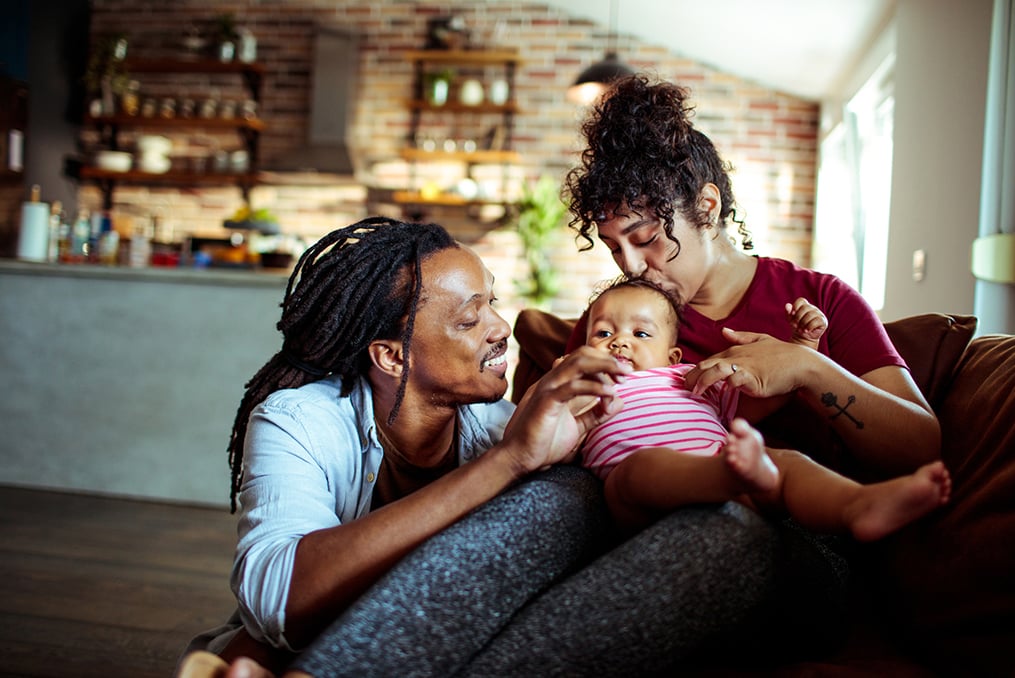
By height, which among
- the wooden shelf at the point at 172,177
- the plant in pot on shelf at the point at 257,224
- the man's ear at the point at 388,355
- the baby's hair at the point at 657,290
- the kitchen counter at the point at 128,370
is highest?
the wooden shelf at the point at 172,177

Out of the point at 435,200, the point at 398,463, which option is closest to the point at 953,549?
the point at 398,463

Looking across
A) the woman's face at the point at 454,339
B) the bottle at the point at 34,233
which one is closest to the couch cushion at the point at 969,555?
the woman's face at the point at 454,339

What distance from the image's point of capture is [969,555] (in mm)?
1088

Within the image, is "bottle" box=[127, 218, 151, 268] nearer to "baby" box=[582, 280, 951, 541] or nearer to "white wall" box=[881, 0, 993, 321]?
"baby" box=[582, 280, 951, 541]

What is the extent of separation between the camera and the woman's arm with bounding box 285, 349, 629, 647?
1.11 metres

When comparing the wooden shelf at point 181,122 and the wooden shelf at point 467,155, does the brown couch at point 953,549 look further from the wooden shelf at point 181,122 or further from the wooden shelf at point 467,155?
the wooden shelf at point 181,122

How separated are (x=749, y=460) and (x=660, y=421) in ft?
1.21

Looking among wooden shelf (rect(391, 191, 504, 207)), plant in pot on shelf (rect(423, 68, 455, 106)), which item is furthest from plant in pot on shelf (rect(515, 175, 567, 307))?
plant in pot on shelf (rect(423, 68, 455, 106))

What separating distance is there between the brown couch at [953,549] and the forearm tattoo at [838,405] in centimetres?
16

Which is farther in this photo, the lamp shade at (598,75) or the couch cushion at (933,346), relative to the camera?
the lamp shade at (598,75)

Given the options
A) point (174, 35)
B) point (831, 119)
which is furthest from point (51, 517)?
Result: point (831, 119)

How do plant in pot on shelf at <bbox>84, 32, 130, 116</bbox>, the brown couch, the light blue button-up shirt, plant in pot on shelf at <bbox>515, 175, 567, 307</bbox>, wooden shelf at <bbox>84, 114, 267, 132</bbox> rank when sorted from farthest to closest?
plant in pot on shelf at <bbox>84, 32, 130, 116</bbox> < wooden shelf at <bbox>84, 114, 267, 132</bbox> < plant in pot on shelf at <bbox>515, 175, 567, 307</bbox> < the light blue button-up shirt < the brown couch

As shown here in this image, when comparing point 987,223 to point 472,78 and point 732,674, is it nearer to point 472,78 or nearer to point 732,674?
point 732,674

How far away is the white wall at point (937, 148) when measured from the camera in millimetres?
2838
